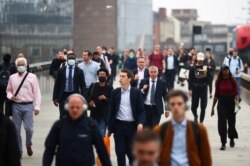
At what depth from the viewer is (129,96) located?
13.4 metres

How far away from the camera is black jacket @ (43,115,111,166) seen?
9.38 m

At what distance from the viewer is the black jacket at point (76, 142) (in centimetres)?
938

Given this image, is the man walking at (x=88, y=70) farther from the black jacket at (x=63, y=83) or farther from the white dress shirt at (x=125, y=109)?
the white dress shirt at (x=125, y=109)

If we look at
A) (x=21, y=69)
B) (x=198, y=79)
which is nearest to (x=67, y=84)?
(x=21, y=69)

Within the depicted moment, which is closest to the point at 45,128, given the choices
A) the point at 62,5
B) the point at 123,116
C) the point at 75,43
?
the point at 123,116

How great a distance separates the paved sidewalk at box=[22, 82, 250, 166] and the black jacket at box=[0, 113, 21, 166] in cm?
622

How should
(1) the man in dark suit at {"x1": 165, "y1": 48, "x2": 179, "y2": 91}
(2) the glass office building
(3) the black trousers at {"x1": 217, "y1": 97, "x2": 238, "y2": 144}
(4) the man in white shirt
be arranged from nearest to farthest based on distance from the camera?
1. (4) the man in white shirt
2. (3) the black trousers at {"x1": 217, "y1": 97, "x2": 238, "y2": 144}
3. (1) the man in dark suit at {"x1": 165, "y1": 48, "x2": 179, "y2": 91}
4. (2) the glass office building

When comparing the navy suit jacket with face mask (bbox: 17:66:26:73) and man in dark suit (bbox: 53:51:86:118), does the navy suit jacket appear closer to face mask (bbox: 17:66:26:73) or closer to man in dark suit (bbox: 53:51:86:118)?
face mask (bbox: 17:66:26:73)

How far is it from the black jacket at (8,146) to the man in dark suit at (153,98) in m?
7.07

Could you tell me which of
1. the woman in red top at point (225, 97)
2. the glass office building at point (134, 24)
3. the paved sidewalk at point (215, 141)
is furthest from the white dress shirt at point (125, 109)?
the glass office building at point (134, 24)

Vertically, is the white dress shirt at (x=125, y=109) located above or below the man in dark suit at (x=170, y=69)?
above

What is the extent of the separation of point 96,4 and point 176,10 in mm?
105498

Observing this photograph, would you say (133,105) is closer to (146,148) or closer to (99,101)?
(99,101)

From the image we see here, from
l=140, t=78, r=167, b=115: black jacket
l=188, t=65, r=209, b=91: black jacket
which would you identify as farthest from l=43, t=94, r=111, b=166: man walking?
l=188, t=65, r=209, b=91: black jacket
